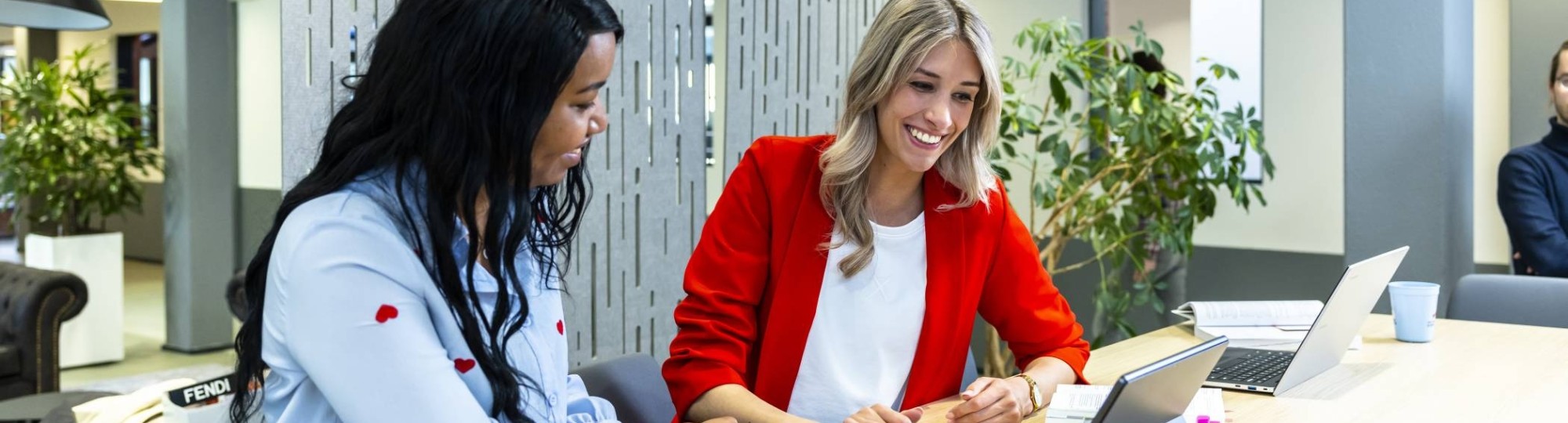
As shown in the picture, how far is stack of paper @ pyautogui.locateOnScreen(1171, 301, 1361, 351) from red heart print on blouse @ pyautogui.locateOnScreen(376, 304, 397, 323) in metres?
1.99

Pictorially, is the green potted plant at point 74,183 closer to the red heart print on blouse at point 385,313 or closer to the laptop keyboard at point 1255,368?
the laptop keyboard at point 1255,368

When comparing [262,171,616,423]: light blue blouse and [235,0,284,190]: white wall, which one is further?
[235,0,284,190]: white wall

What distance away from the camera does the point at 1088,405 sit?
1.83 meters

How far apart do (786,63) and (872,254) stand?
5.72 ft

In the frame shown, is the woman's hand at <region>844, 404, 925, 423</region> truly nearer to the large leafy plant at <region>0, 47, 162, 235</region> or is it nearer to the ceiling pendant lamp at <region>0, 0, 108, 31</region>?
the ceiling pendant lamp at <region>0, 0, 108, 31</region>

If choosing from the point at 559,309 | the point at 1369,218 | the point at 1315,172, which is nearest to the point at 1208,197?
the point at 1369,218

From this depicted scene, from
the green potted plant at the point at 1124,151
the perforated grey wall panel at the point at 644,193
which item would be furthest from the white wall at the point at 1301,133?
the perforated grey wall panel at the point at 644,193

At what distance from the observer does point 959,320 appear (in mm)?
2117

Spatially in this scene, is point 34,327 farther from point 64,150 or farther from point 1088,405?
point 1088,405

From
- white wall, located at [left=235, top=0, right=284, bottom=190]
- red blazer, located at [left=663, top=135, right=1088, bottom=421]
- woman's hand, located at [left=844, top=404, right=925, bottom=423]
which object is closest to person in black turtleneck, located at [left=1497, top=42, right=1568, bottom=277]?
red blazer, located at [left=663, top=135, right=1088, bottom=421]

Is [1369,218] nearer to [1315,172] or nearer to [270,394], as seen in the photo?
[1315,172]

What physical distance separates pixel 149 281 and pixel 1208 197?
8933 millimetres

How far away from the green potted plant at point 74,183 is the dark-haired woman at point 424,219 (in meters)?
6.30

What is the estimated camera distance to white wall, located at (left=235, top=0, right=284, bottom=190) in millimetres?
7879
